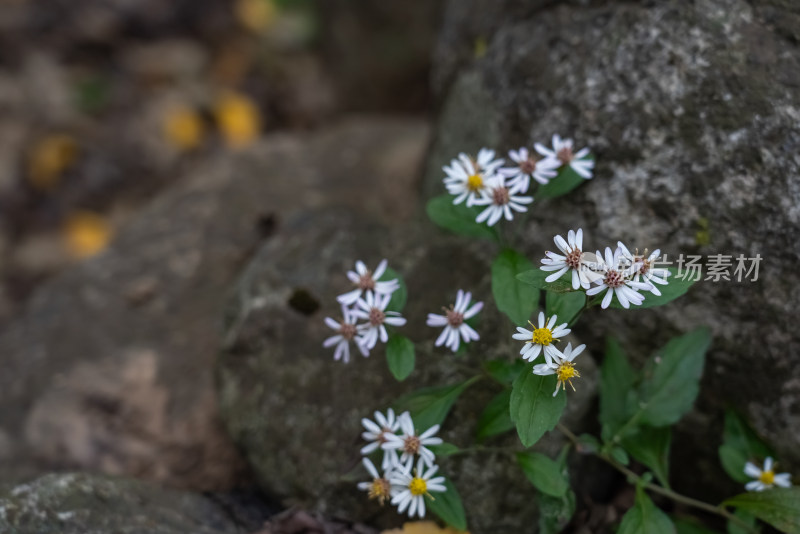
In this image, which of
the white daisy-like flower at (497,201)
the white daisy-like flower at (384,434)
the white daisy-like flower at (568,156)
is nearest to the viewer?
the white daisy-like flower at (384,434)

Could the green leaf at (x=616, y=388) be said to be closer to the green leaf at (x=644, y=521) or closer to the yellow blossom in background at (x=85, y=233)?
the green leaf at (x=644, y=521)

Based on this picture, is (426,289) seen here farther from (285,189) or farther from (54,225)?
(54,225)

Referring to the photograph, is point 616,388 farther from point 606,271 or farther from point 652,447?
point 606,271

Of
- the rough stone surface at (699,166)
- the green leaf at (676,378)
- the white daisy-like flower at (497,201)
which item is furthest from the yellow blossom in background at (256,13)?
the green leaf at (676,378)

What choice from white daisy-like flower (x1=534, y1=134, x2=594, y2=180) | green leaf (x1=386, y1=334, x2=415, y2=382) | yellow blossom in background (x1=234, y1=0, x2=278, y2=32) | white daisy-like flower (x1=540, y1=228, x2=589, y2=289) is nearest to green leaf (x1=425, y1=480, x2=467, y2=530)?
green leaf (x1=386, y1=334, x2=415, y2=382)

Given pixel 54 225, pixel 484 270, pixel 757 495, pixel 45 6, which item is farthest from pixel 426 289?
pixel 45 6

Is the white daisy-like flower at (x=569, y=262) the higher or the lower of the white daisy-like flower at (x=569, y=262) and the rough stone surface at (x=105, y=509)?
the higher

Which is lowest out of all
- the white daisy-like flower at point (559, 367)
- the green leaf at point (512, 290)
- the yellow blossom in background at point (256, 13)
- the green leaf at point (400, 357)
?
the white daisy-like flower at point (559, 367)
